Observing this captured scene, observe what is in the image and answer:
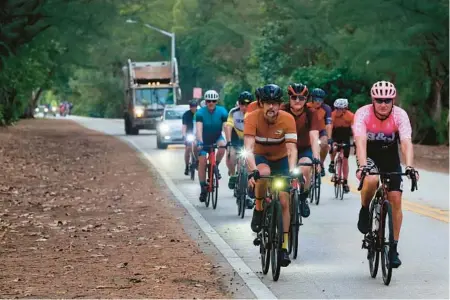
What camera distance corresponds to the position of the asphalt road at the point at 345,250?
988cm

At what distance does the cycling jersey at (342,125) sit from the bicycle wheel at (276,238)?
9102 mm

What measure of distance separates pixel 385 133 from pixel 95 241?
450 centimetres

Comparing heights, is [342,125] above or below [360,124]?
below

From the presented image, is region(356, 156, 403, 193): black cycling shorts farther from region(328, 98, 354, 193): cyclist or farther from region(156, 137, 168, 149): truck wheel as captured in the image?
region(156, 137, 168, 149): truck wheel

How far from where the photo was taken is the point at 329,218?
16078 mm

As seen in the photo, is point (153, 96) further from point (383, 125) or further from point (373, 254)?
point (383, 125)

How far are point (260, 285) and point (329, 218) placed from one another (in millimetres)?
6185

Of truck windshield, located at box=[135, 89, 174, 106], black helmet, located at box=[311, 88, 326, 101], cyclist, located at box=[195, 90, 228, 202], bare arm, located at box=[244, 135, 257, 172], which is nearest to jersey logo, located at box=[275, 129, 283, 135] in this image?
bare arm, located at box=[244, 135, 257, 172]

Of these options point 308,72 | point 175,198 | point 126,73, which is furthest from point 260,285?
point 126,73

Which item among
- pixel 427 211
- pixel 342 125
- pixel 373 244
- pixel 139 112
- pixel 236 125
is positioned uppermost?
pixel 236 125

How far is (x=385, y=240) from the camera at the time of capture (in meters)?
10.2

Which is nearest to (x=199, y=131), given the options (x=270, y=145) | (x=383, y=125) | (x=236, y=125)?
(x=236, y=125)

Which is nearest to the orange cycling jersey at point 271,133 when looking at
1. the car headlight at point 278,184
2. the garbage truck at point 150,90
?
the car headlight at point 278,184

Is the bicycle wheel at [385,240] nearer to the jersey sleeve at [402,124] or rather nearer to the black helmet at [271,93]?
the jersey sleeve at [402,124]
